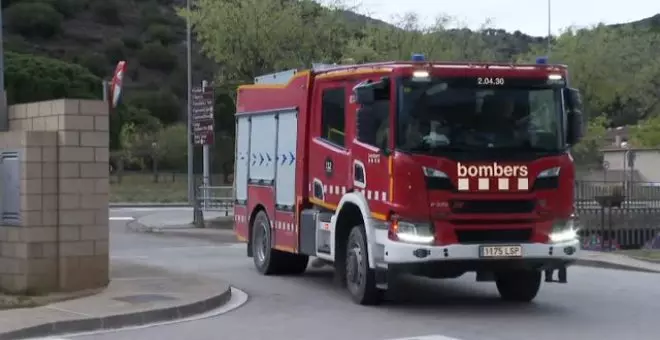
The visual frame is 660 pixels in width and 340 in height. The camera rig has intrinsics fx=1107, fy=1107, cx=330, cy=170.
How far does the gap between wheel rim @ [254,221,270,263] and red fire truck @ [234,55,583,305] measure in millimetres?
3451

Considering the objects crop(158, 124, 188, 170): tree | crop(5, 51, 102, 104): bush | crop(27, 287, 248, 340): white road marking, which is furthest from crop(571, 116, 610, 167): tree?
crop(27, 287, 248, 340): white road marking

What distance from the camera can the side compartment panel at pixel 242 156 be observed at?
61.8 ft

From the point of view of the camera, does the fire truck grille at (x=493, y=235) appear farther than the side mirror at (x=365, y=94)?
No

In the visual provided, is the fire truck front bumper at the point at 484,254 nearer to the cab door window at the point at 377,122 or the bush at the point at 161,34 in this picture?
the cab door window at the point at 377,122

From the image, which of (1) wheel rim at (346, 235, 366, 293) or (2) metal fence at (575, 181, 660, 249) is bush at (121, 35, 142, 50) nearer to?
(2) metal fence at (575, 181, 660, 249)

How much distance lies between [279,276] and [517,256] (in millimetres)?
5792

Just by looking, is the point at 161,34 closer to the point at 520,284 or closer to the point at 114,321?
the point at 520,284

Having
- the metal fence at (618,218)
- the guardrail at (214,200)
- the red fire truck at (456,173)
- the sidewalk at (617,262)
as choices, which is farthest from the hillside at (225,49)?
the red fire truck at (456,173)

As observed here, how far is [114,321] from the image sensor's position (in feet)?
41.0

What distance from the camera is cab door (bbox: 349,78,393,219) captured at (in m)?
13.2

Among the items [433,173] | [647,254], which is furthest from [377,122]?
[647,254]

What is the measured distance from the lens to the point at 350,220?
14648 millimetres

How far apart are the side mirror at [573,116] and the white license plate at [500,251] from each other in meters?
1.55

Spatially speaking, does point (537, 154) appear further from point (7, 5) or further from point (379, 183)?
point (7, 5)
